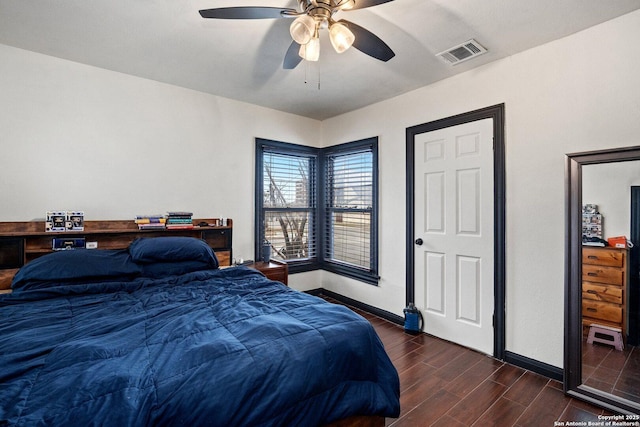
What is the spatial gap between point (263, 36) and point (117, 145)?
5.83 ft

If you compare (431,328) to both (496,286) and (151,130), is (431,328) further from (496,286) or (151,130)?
(151,130)

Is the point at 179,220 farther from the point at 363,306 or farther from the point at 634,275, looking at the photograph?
the point at 634,275

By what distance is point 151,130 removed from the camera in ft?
10.3

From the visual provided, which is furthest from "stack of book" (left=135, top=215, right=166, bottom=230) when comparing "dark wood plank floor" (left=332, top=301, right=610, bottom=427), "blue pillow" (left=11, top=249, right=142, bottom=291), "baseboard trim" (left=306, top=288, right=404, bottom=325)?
"dark wood plank floor" (left=332, top=301, right=610, bottom=427)

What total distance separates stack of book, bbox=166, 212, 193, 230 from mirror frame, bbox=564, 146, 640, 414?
328 centimetres

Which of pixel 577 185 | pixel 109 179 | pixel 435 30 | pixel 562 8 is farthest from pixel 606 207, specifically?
pixel 109 179

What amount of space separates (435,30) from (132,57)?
2.47 metres

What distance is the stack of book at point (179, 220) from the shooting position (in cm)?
313

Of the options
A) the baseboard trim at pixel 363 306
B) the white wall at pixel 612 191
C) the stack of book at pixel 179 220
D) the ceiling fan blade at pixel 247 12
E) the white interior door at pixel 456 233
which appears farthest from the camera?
the baseboard trim at pixel 363 306

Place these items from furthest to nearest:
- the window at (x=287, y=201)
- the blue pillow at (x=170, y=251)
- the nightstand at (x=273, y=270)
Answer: the window at (x=287, y=201) → the nightstand at (x=273, y=270) → the blue pillow at (x=170, y=251)

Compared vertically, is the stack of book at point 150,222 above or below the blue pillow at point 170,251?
above

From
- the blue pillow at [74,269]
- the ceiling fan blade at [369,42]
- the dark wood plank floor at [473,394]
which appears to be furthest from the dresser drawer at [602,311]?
the blue pillow at [74,269]

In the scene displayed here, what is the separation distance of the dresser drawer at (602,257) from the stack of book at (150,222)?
3539 millimetres

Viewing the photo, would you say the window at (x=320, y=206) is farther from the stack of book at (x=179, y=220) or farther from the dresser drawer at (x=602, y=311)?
the dresser drawer at (x=602, y=311)
